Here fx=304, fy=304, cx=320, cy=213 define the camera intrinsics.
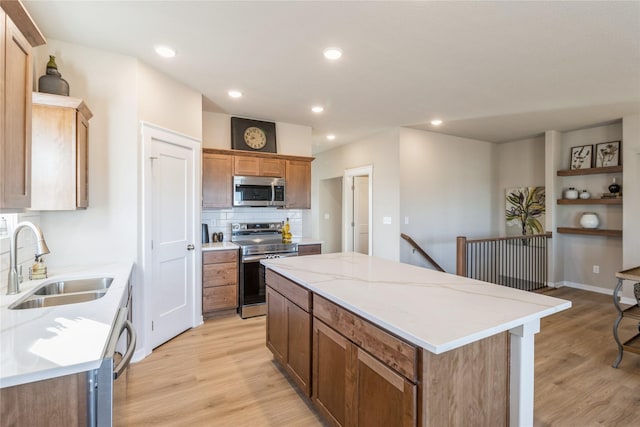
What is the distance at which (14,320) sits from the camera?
1.33 meters

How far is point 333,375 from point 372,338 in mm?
483

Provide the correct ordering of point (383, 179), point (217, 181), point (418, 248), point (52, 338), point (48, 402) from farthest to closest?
point (383, 179) < point (418, 248) < point (217, 181) < point (52, 338) < point (48, 402)

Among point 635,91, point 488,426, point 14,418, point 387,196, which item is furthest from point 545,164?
point 14,418

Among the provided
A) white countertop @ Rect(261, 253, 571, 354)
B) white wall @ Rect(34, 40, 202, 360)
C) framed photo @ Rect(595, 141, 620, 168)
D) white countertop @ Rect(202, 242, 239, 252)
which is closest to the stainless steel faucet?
white wall @ Rect(34, 40, 202, 360)

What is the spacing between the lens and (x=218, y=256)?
3.67 m

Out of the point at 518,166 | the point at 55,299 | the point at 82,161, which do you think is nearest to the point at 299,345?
the point at 55,299

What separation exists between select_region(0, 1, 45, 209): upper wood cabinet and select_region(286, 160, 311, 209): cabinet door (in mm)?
3229

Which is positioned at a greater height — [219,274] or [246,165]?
[246,165]

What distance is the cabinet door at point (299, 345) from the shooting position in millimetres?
1987

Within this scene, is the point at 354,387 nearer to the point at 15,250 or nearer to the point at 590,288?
the point at 15,250

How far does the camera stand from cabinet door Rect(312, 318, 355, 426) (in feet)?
5.12

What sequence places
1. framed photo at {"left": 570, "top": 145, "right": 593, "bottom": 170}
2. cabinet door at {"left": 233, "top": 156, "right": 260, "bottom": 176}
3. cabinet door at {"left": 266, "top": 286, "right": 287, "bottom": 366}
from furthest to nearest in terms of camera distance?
framed photo at {"left": 570, "top": 145, "right": 593, "bottom": 170}
cabinet door at {"left": 233, "top": 156, "right": 260, "bottom": 176}
cabinet door at {"left": 266, "top": 286, "right": 287, "bottom": 366}

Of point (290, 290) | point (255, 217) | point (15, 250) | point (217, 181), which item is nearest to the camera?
point (15, 250)

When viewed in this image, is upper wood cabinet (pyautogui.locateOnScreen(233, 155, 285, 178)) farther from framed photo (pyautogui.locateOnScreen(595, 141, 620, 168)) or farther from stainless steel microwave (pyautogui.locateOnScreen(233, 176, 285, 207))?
framed photo (pyautogui.locateOnScreen(595, 141, 620, 168))
